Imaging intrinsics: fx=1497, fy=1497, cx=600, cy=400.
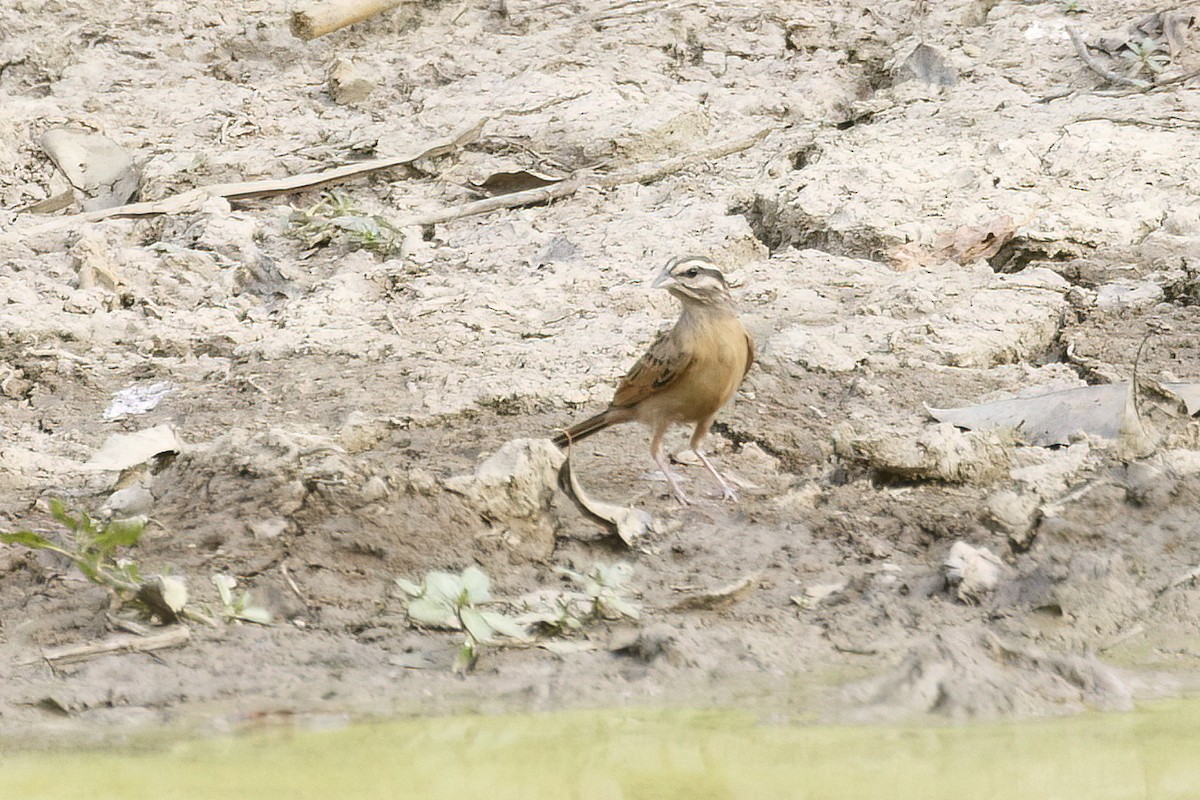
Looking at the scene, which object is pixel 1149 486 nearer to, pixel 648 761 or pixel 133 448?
pixel 648 761

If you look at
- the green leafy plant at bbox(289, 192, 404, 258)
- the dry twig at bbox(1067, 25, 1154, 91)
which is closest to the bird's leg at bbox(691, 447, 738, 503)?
the green leafy plant at bbox(289, 192, 404, 258)

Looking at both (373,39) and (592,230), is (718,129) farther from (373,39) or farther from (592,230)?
(373,39)

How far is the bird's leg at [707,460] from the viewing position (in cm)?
546

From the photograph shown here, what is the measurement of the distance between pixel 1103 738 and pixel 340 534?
7.85 ft

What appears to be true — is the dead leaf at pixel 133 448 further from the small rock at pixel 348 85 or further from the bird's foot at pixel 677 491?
the small rock at pixel 348 85

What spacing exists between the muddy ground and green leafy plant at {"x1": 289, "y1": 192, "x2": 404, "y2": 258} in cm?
6

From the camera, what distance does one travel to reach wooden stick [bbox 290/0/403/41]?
9305mm

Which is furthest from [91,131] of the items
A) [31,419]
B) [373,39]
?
[31,419]

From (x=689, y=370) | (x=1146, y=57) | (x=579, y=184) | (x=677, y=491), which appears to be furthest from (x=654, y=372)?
(x=1146, y=57)

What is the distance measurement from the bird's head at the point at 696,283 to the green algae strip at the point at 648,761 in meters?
2.30

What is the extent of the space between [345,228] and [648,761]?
4.72 meters

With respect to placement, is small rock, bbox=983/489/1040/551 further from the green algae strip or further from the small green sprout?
the small green sprout

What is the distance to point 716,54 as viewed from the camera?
366 inches

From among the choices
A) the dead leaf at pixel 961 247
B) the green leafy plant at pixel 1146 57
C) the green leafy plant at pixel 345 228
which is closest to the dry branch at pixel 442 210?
the green leafy plant at pixel 345 228
